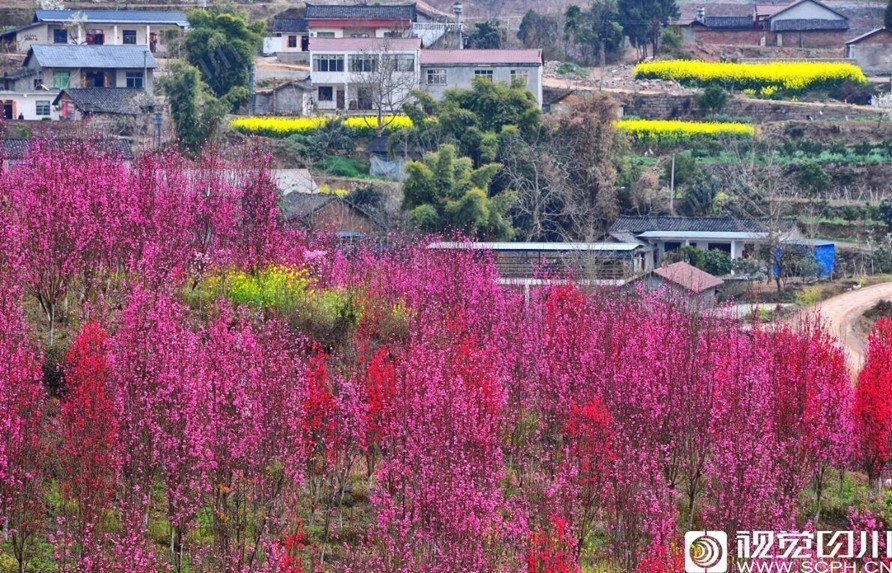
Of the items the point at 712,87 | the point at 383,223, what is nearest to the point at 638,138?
the point at 712,87

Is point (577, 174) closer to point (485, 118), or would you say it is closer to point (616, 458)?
point (485, 118)

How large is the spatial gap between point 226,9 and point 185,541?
136 ft

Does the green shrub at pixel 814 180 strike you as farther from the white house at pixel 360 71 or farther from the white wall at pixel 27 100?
the white wall at pixel 27 100

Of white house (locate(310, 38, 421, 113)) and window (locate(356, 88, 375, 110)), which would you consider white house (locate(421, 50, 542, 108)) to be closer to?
white house (locate(310, 38, 421, 113))

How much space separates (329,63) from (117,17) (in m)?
9.10

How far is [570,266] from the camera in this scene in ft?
108

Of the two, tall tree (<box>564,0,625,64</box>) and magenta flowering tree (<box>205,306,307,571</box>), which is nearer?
magenta flowering tree (<box>205,306,307,571</box>)

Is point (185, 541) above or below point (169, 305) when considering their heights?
below

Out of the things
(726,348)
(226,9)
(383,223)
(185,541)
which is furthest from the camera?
(226,9)

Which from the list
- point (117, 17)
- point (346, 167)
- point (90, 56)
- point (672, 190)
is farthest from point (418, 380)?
point (117, 17)

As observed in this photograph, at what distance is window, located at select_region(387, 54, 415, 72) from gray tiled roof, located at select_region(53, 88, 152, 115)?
7.34m

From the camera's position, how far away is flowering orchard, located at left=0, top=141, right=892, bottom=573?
1592 cm

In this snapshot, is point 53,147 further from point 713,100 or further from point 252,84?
point 713,100

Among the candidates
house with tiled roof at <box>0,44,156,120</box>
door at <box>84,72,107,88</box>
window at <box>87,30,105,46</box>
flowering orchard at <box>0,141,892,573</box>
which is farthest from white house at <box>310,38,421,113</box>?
flowering orchard at <box>0,141,892,573</box>
